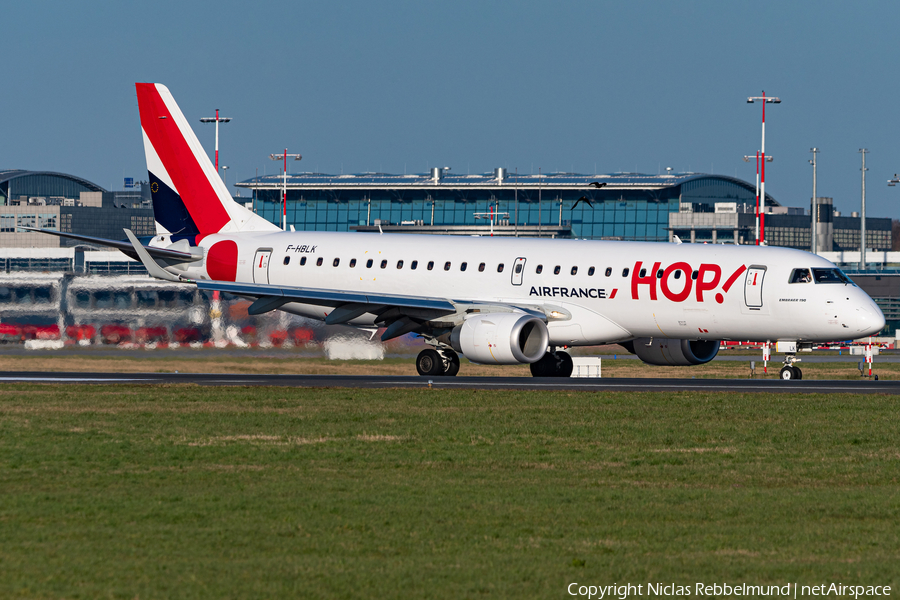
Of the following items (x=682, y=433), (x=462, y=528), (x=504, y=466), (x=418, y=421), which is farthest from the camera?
(x=418, y=421)

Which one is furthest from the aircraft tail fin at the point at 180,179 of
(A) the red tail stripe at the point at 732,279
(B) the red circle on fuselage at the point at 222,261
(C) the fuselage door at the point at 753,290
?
(C) the fuselage door at the point at 753,290

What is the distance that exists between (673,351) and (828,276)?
18.0 ft

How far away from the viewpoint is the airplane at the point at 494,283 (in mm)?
34500

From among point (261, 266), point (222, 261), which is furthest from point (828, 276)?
point (222, 261)

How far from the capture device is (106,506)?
45.3ft

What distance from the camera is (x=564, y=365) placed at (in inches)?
1551

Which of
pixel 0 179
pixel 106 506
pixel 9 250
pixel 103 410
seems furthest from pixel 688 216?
pixel 106 506

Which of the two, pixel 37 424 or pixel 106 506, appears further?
pixel 37 424

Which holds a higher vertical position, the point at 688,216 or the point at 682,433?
the point at 688,216

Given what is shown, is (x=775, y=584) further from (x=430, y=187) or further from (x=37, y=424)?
(x=430, y=187)

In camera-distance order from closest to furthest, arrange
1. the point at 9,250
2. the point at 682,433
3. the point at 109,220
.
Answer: the point at 682,433
the point at 9,250
the point at 109,220

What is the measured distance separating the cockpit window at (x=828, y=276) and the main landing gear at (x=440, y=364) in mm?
10682

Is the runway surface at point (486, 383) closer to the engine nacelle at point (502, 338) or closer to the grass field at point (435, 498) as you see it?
the engine nacelle at point (502, 338)

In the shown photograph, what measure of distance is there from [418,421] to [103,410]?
6360 mm
